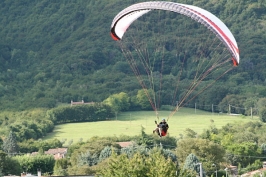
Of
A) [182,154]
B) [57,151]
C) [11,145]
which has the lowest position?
[182,154]

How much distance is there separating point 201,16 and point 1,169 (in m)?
38.8

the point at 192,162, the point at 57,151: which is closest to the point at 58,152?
the point at 57,151

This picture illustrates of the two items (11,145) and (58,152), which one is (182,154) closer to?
(58,152)

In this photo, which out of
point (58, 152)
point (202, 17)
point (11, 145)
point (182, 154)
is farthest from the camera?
point (11, 145)

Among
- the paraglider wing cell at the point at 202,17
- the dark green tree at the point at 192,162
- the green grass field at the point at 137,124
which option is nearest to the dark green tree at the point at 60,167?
the dark green tree at the point at 192,162

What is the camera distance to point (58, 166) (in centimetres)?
8894

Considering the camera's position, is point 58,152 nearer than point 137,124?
Yes

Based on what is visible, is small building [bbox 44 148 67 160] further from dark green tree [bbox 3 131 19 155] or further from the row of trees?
dark green tree [bbox 3 131 19 155]

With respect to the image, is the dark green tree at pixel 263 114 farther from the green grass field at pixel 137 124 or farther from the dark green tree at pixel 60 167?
the dark green tree at pixel 60 167

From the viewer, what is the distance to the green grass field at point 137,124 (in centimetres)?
13538

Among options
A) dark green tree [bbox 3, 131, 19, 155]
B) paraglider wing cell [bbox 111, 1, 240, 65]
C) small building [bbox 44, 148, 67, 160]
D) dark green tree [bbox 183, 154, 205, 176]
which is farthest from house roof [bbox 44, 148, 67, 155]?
paraglider wing cell [bbox 111, 1, 240, 65]

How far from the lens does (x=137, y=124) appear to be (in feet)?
480

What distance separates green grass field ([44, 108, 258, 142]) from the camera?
5330 inches

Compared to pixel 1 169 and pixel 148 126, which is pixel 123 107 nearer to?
pixel 148 126
